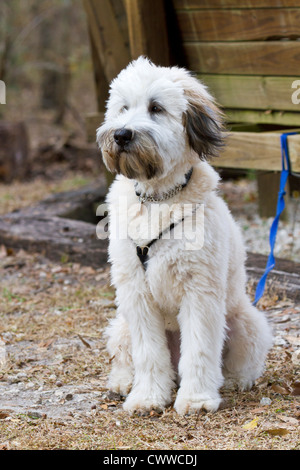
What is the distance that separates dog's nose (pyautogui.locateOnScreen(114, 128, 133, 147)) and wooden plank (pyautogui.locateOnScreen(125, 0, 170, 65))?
327cm

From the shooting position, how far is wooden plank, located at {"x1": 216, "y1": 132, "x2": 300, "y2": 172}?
5.94m

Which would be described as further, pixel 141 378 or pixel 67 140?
pixel 67 140

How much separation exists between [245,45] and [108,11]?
178cm

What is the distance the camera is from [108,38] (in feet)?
23.8

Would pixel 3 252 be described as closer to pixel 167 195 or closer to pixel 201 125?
pixel 167 195

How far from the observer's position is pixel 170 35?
22.3 feet

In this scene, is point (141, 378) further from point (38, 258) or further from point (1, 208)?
point (1, 208)

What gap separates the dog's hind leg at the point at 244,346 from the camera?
4.03 metres

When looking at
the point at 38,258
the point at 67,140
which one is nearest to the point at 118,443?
the point at 38,258

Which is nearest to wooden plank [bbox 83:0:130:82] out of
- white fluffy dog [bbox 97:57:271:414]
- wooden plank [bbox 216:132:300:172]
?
wooden plank [bbox 216:132:300:172]

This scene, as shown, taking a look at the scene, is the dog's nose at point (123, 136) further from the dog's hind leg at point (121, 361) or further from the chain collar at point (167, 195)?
the dog's hind leg at point (121, 361)

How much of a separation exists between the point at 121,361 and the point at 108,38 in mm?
4237

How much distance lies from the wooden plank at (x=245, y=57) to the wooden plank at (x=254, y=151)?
0.62 meters

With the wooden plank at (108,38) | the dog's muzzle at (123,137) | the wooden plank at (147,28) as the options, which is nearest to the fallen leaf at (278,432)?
the dog's muzzle at (123,137)
